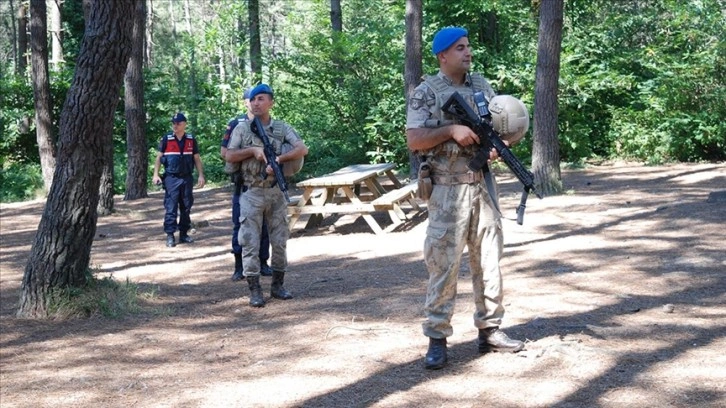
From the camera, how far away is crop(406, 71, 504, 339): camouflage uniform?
530 cm

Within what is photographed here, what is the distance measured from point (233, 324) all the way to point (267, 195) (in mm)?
1203

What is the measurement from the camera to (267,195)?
26.1 feet

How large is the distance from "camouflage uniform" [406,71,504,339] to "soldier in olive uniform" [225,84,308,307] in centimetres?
273

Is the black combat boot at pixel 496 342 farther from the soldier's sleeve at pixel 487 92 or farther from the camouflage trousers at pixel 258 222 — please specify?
the camouflage trousers at pixel 258 222

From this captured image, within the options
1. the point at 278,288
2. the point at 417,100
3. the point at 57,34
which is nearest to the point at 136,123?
the point at 278,288

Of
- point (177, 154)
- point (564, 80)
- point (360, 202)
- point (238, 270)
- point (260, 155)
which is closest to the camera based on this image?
point (260, 155)

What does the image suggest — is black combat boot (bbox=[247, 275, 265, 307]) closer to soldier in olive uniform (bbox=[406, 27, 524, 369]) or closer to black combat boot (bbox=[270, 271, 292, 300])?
black combat boot (bbox=[270, 271, 292, 300])

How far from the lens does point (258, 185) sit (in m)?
7.92

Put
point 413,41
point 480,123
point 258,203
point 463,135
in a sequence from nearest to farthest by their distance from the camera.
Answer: point 463,135, point 480,123, point 258,203, point 413,41

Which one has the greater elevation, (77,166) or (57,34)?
(57,34)

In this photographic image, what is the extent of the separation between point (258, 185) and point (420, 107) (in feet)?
9.56

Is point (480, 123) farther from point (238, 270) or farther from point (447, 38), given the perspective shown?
point (238, 270)

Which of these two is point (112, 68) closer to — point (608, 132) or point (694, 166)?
point (694, 166)

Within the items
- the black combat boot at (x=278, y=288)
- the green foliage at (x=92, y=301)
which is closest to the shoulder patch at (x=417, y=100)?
the black combat boot at (x=278, y=288)
